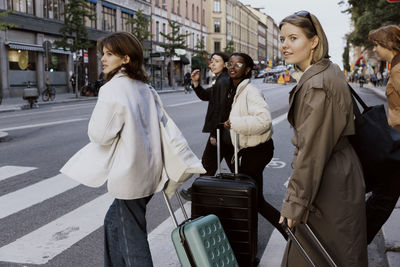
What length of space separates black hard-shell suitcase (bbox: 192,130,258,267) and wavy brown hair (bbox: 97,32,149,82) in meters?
1.00

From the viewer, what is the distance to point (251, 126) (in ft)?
13.9

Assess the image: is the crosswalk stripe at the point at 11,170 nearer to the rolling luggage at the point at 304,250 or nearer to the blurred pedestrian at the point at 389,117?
the blurred pedestrian at the point at 389,117

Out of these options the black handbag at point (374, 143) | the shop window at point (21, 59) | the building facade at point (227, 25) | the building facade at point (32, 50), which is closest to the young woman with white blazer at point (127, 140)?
the black handbag at point (374, 143)

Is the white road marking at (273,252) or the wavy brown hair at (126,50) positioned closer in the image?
the wavy brown hair at (126,50)

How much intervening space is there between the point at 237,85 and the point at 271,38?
498ft

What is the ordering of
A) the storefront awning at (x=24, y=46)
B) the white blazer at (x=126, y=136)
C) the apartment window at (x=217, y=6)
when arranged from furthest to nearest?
the apartment window at (x=217, y=6) → the storefront awning at (x=24, y=46) → the white blazer at (x=126, y=136)

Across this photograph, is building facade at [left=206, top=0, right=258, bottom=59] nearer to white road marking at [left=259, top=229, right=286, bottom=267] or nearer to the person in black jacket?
the person in black jacket

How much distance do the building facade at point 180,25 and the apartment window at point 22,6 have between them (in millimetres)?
14436

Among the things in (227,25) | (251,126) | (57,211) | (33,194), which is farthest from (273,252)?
(227,25)

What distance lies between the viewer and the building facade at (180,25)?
5281cm

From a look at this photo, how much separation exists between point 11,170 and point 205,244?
19.4 ft

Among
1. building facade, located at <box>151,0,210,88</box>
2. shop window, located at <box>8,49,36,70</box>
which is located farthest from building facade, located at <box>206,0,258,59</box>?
shop window, located at <box>8,49,36,70</box>

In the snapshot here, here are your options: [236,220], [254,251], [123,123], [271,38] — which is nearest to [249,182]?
[236,220]

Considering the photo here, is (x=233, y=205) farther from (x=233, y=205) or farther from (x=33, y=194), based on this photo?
(x=33, y=194)
